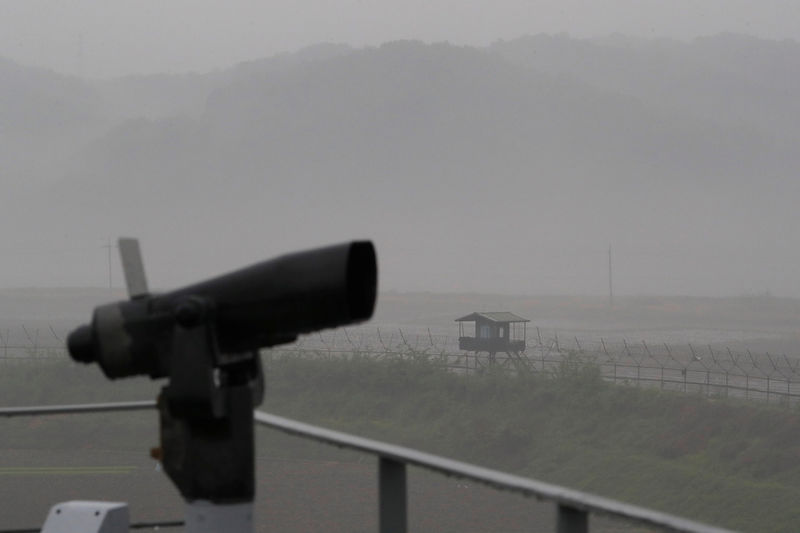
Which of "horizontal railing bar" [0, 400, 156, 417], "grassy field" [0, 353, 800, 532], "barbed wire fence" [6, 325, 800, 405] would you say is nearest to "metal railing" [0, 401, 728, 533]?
"horizontal railing bar" [0, 400, 156, 417]

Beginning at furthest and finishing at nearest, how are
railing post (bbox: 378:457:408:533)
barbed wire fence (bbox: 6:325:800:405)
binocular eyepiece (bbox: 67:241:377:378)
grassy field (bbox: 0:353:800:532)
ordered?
barbed wire fence (bbox: 6:325:800:405) < grassy field (bbox: 0:353:800:532) < railing post (bbox: 378:457:408:533) < binocular eyepiece (bbox: 67:241:377:378)

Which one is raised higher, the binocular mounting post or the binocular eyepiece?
the binocular eyepiece

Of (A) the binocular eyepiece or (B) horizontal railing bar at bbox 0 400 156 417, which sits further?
(B) horizontal railing bar at bbox 0 400 156 417

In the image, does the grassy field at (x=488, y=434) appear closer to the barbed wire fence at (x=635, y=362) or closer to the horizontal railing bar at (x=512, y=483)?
the barbed wire fence at (x=635, y=362)

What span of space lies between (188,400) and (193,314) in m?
0.20

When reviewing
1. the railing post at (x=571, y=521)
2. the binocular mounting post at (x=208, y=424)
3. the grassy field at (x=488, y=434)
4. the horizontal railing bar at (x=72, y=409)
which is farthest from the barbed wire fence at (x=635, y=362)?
the railing post at (x=571, y=521)

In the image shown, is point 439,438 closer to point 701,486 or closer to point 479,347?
point 479,347

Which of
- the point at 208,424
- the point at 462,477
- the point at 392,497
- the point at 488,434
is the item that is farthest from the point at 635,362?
the point at 208,424

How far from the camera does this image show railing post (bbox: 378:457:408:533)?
2.96m

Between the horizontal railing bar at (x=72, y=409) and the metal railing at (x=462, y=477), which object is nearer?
the metal railing at (x=462, y=477)

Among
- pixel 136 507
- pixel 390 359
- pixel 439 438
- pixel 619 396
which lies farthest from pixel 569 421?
→ pixel 136 507

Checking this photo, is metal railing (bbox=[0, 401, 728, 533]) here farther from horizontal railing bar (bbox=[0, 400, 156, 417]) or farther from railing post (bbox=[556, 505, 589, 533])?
horizontal railing bar (bbox=[0, 400, 156, 417])

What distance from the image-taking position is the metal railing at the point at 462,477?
2078 millimetres

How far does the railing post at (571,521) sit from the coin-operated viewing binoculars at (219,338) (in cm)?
66
